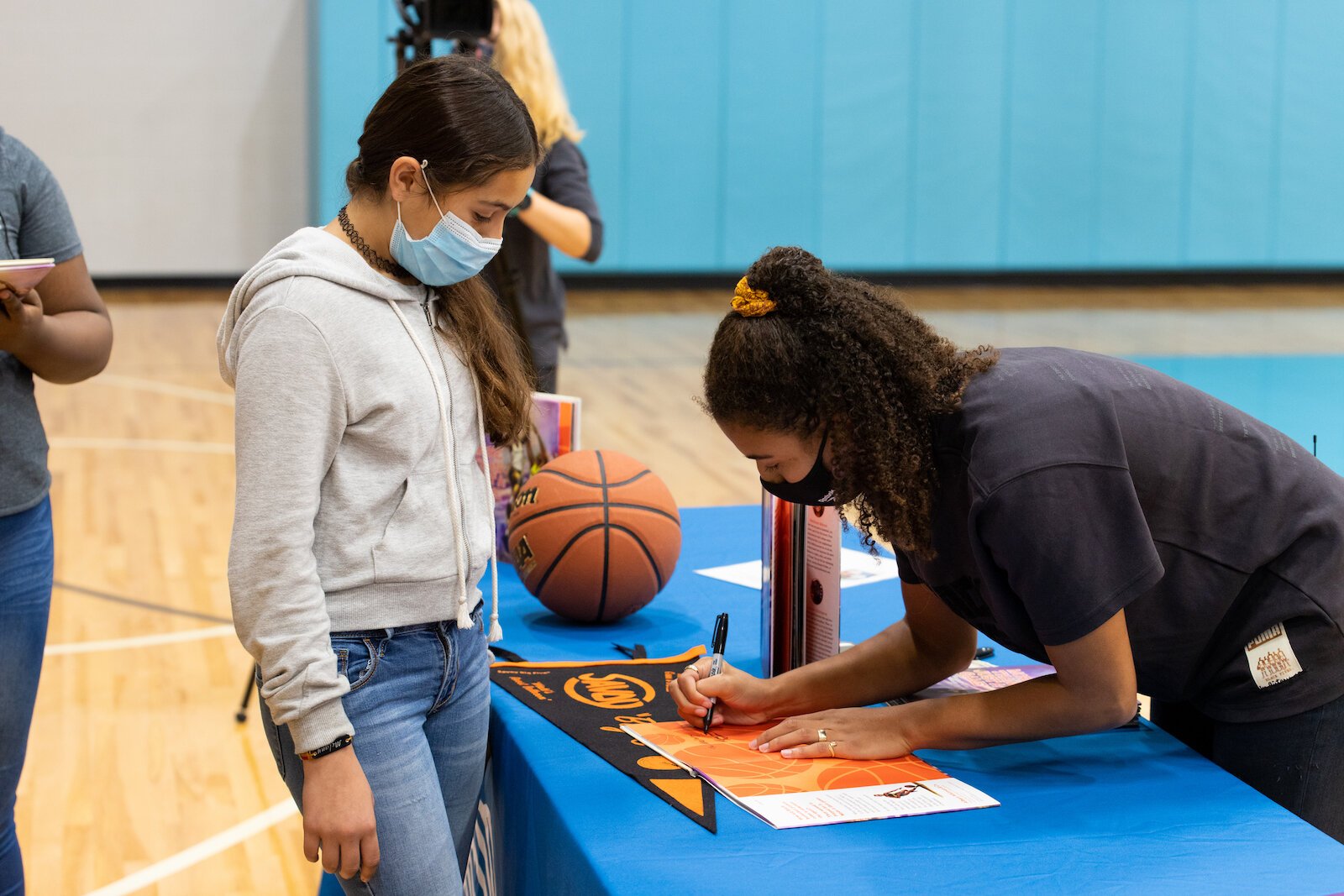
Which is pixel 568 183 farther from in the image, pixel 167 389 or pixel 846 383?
pixel 167 389

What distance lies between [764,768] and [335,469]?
0.58 m

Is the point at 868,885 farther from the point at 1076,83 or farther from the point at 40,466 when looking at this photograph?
the point at 1076,83

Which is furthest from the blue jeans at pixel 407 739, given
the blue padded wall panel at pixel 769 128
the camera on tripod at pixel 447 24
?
the blue padded wall panel at pixel 769 128

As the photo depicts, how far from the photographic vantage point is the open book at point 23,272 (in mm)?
1696

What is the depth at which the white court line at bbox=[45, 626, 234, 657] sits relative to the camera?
3.63 meters

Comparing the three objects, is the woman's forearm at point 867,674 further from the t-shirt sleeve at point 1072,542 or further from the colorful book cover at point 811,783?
the t-shirt sleeve at point 1072,542

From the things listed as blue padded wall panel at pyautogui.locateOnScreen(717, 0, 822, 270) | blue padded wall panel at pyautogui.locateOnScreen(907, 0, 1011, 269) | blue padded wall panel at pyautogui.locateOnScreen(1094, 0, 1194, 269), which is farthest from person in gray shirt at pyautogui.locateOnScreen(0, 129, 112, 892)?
blue padded wall panel at pyautogui.locateOnScreen(1094, 0, 1194, 269)

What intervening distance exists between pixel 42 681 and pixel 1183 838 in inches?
114

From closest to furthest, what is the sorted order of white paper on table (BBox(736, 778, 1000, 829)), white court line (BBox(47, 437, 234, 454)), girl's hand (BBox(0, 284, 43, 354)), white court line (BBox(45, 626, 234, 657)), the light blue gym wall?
white paper on table (BBox(736, 778, 1000, 829)), girl's hand (BBox(0, 284, 43, 354)), white court line (BBox(45, 626, 234, 657)), white court line (BBox(47, 437, 234, 454)), the light blue gym wall

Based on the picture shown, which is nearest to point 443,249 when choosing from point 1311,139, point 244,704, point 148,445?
point 244,704

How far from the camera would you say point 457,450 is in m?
1.46

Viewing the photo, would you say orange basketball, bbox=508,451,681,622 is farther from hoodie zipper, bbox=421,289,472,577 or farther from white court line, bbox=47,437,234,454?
white court line, bbox=47,437,234,454

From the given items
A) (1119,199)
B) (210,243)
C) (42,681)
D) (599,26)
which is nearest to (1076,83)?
(1119,199)

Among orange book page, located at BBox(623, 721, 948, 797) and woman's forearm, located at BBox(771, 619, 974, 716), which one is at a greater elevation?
woman's forearm, located at BBox(771, 619, 974, 716)
